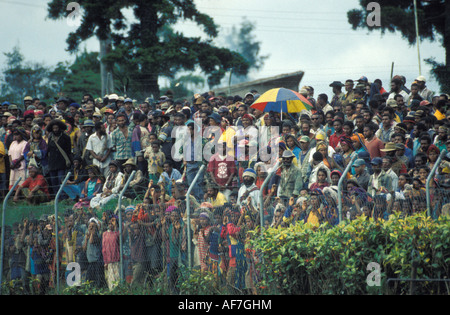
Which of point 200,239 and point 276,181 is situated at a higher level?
point 276,181

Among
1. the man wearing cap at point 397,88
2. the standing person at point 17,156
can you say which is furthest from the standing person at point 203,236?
the man wearing cap at point 397,88

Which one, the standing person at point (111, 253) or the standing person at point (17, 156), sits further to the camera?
the standing person at point (17, 156)

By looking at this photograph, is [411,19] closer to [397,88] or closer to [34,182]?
[397,88]

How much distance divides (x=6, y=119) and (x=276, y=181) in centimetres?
900

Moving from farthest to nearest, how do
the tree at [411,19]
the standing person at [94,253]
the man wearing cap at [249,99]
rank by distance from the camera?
the tree at [411,19] → the man wearing cap at [249,99] → the standing person at [94,253]

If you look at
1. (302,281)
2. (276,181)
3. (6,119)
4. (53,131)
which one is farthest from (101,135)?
(302,281)

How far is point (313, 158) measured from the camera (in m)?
11.2

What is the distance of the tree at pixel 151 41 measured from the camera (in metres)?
25.0

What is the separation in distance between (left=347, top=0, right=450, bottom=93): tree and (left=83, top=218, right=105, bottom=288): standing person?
16231mm

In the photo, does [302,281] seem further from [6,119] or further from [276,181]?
[6,119]

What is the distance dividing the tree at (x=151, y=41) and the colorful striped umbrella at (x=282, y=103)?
11070 mm

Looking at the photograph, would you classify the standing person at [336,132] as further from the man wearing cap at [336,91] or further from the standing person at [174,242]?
the standing person at [174,242]

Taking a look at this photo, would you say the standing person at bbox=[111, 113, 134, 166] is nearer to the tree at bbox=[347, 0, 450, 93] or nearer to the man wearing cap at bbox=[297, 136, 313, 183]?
the man wearing cap at bbox=[297, 136, 313, 183]

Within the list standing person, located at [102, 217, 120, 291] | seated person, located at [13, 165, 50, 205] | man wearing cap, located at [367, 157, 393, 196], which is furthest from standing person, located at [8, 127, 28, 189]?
man wearing cap, located at [367, 157, 393, 196]
